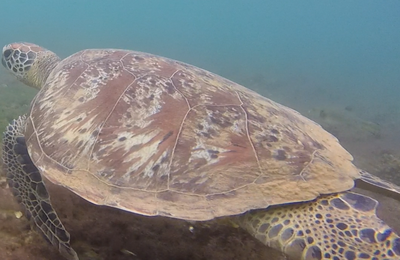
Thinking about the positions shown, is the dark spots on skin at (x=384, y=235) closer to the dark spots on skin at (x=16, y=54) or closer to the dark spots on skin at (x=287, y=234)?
the dark spots on skin at (x=287, y=234)

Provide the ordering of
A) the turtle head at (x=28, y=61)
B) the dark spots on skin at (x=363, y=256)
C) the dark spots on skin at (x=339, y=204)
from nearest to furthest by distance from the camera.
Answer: the dark spots on skin at (x=363, y=256) → the dark spots on skin at (x=339, y=204) → the turtle head at (x=28, y=61)

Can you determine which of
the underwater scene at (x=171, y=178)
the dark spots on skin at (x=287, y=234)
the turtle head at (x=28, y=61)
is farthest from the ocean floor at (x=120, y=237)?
the turtle head at (x=28, y=61)

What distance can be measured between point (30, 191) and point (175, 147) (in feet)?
4.11

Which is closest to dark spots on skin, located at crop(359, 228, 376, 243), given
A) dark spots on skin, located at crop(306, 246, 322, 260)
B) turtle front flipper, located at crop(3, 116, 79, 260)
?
dark spots on skin, located at crop(306, 246, 322, 260)

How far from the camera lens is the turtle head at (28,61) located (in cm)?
455

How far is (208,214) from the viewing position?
206 cm

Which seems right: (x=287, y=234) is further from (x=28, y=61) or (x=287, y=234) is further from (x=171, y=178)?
(x=28, y=61)

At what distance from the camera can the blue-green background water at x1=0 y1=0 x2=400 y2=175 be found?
1784cm

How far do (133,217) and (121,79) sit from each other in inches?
48.1

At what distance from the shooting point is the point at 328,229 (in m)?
1.98

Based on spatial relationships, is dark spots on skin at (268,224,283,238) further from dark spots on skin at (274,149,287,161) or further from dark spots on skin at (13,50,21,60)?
dark spots on skin at (13,50,21,60)

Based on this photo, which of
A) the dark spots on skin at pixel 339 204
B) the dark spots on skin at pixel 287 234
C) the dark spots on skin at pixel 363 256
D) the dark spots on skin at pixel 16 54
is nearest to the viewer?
the dark spots on skin at pixel 363 256

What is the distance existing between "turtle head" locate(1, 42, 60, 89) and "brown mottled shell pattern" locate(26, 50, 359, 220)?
184cm

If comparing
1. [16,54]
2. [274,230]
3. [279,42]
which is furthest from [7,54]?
[279,42]
